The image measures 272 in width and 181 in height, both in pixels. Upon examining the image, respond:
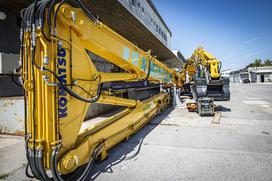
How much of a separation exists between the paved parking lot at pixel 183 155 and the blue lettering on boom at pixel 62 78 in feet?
3.89

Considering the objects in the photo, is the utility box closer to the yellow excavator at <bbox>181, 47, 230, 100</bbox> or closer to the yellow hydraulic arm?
the yellow excavator at <bbox>181, 47, 230, 100</bbox>

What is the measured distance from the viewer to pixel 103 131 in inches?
131

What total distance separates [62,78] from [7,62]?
5.36 metres

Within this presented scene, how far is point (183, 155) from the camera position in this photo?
362cm

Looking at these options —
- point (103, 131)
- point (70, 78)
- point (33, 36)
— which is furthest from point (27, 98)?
point (103, 131)

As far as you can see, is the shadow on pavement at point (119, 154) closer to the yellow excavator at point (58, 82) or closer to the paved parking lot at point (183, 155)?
the paved parking lot at point (183, 155)

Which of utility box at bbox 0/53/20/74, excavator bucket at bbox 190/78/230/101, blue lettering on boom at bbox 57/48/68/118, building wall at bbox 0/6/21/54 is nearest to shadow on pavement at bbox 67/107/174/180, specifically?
blue lettering on boom at bbox 57/48/68/118

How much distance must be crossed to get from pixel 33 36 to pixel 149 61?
3213 mm

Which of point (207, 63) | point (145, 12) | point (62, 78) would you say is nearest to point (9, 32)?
point (62, 78)

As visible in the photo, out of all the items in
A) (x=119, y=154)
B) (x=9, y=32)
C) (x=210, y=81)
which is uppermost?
(x=9, y=32)

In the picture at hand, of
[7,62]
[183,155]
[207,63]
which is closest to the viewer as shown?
[183,155]

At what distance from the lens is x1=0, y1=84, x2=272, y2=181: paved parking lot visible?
2895 millimetres

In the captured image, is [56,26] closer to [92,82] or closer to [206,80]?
[92,82]

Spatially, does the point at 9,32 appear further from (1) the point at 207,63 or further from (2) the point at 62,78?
(1) the point at 207,63
